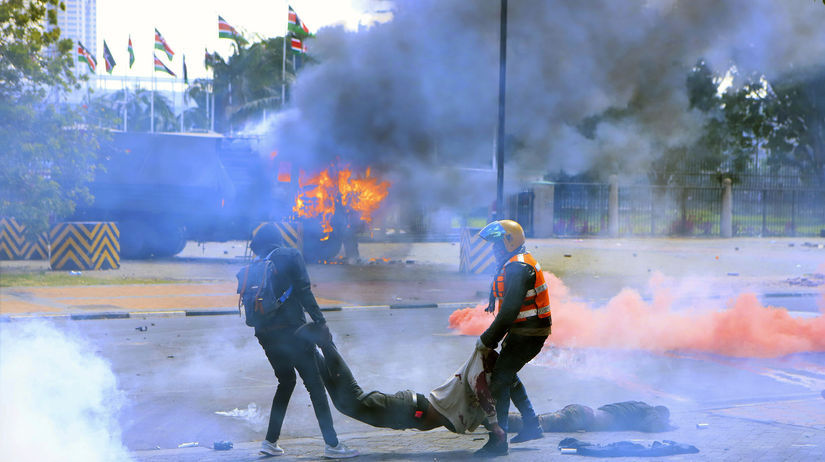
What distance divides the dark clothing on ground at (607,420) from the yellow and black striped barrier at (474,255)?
13.0 meters

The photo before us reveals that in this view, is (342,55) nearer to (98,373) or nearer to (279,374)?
(98,373)

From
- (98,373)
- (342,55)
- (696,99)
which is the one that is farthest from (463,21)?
(98,373)

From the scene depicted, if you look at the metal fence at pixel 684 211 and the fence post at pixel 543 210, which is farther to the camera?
the metal fence at pixel 684 211

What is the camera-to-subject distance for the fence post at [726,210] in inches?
1345

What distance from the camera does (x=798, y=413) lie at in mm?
6695

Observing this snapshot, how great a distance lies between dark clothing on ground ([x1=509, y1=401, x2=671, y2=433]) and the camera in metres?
6.02

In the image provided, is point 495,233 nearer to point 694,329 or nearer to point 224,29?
point 694,329

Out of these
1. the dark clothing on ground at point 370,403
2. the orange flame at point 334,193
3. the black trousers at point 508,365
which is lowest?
the dark clothing on ground at point 370,403

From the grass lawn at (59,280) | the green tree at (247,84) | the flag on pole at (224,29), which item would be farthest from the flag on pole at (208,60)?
the grass lawn at (59,280)

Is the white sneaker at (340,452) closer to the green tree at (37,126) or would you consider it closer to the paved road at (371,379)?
the paved road at (371,379)

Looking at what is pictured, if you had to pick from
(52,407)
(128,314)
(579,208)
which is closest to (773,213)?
(579,208)

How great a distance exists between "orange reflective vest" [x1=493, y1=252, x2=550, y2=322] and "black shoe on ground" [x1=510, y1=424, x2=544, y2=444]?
762 mm

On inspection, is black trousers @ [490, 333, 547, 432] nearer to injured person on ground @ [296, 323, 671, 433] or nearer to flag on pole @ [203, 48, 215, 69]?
injured person on ground @ [296, 323, 671, 433]

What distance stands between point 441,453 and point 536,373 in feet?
10.1
